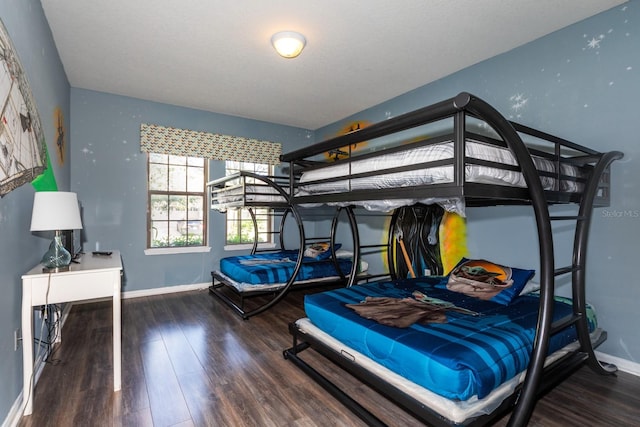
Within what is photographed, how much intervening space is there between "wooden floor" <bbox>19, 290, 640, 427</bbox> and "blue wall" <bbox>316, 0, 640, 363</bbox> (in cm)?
60

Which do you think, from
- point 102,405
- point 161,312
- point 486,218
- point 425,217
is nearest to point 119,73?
point 161,312

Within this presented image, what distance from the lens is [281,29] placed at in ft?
8.62

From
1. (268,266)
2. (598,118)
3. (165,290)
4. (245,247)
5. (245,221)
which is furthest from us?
(245,221)

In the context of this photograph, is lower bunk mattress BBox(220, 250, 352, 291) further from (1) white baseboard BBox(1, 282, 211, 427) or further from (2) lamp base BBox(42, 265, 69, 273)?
(2) lamp base BBox(42, 265, 69, 273)

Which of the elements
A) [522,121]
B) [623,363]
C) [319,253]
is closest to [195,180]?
[319,253]

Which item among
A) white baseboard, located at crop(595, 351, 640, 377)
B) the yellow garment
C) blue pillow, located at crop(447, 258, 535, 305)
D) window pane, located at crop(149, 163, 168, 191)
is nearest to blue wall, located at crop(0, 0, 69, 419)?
window pane, located at crop(149, 163, 168, 191)

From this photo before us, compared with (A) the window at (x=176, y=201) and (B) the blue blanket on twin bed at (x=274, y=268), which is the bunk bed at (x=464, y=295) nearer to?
(B) the blue blanket on twin bed at (x=274, y=268)

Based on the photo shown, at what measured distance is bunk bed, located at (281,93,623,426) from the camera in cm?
148

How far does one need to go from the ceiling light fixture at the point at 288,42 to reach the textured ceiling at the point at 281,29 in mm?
62

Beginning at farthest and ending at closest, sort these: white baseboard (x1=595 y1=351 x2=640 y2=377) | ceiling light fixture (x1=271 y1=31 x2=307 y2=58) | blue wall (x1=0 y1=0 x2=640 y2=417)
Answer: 1. ceiling light fixture (x1=271 y1=31 x2=307 y2=58)
2. white baseboard (x1=595 y1=351 x2=640 y2=377)
3. blue wall (x1=0 y1=0 x2=640 y2=417)

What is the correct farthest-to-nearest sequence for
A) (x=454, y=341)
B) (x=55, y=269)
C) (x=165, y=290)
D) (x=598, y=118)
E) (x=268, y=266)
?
(x=165, y=290)
(x=268, y=266)
(x=598, y=118)
(x=55, y=269)
(x=454, y=341)

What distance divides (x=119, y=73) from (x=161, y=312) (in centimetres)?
266

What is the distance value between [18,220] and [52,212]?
0.17 meters

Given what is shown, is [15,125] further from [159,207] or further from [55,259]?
[159,207]
